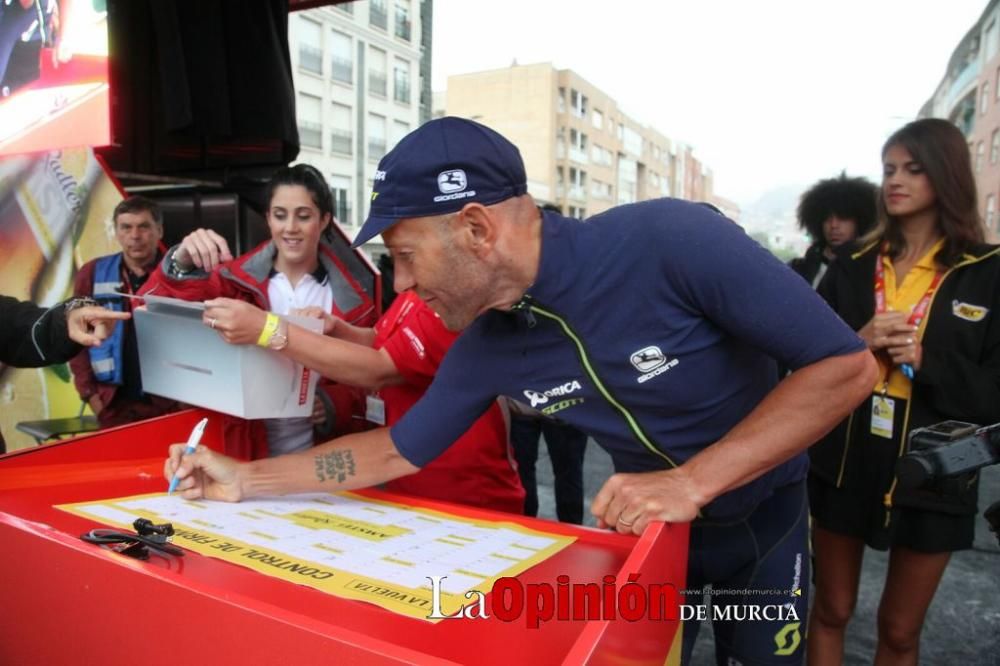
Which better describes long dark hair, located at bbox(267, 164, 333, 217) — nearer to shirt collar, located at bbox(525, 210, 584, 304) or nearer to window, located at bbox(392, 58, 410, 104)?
shirt collar, located at bbox(525, 210, 584, 304)

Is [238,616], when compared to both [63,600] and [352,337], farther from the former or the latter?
[352,337]

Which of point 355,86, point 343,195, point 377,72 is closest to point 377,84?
point 377,72

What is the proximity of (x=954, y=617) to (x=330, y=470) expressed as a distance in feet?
9.05

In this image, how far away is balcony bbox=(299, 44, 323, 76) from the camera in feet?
74.8

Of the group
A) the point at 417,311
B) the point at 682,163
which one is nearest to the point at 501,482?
the point at 417,311

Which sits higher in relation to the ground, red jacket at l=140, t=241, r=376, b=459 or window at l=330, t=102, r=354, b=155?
window at l=330, t=102, r=354, b=155

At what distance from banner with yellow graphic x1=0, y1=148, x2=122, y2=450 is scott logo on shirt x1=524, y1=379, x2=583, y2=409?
2.59 m

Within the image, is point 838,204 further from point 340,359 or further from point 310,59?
point 310,59

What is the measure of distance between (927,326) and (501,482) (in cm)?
115

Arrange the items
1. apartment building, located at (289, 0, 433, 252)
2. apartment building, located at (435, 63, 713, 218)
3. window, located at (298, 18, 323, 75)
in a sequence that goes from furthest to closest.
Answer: apartment building, located at (435, 63, 713, 218), apartment building, located at (289, 0, 433, 252), window, located at (298, 18, 323, 75)

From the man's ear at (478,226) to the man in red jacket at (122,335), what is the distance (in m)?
2.20

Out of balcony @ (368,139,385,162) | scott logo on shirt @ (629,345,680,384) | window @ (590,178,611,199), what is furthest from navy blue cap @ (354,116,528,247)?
window @ (590,178,611,199)

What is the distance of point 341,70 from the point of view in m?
24.2

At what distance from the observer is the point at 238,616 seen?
78cm
